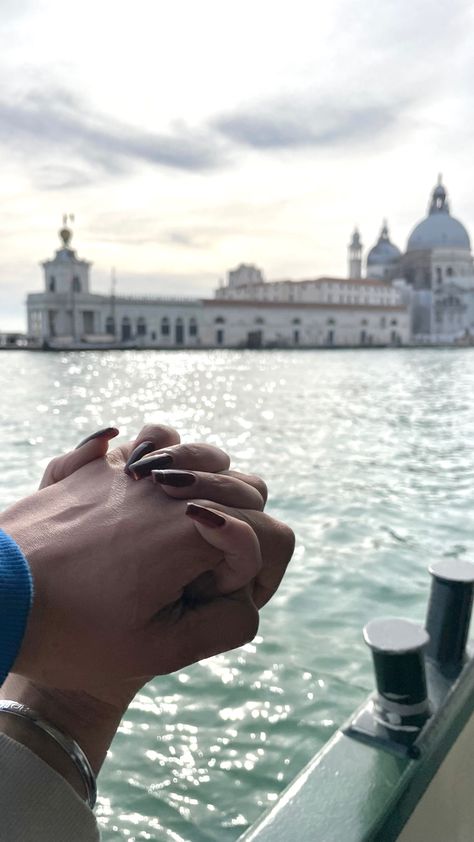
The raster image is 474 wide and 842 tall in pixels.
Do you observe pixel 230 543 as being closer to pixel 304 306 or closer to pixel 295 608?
pixel 295 608

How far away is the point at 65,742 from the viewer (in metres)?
0.46

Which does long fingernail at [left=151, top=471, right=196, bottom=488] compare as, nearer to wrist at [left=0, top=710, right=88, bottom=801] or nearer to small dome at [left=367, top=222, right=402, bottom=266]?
wrist at [left=0, top=710, right=88, bottom=801]

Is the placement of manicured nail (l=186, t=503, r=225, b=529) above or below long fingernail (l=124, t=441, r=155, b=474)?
below

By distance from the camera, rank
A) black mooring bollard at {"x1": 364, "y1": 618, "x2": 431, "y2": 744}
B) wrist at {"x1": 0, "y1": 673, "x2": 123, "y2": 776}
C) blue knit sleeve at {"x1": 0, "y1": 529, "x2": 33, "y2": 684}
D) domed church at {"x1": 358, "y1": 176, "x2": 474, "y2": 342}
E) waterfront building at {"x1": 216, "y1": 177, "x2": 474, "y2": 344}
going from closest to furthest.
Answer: blue knit sleeve at {"x1": 0, "y1": 529, "x2": 33, "y2": 684}
wrist at {"x1": 0, "y1": 673, "x2": 123, "y2": 776}
black mooring bollard at {"x1": 364, "y1": 618, "x2": 431, "y2": 744}
waterfront building at {"x1": 216, "y1": 177, "x2": 474, "y2": 344}
domed church at {"x1": 358, "y1": 176, "x2": 474, "y2": 342}

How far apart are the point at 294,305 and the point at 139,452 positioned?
3749 cm

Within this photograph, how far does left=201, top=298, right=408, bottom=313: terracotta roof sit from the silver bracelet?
119ft

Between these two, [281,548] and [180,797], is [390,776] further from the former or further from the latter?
[180,797]

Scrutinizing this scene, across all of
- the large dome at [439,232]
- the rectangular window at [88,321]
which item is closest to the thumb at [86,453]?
the rectangular window at [88,321]

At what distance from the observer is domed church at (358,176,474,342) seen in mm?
42531

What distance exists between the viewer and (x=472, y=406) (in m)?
8.99

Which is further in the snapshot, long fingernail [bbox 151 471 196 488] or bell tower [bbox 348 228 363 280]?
bell tower [bbox 348 228 363 280]

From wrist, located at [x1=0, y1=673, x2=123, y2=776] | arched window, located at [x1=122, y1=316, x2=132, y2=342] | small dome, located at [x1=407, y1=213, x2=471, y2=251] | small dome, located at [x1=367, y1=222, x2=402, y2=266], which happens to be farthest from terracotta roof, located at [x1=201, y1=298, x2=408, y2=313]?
wrist, located at [x1=0, y1=673, x2=123, y2=776]

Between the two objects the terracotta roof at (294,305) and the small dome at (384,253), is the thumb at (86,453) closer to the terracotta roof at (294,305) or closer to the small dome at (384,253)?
the terracotta roof at (294,305)

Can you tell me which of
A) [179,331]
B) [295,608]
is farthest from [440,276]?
[295,608]
